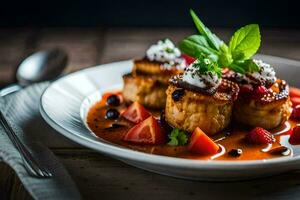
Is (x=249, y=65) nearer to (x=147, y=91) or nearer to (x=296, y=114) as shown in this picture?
(x=296, y=114)

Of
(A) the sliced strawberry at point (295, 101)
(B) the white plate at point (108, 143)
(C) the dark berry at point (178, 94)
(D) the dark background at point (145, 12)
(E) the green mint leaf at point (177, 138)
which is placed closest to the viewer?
(B) the white plate at point (108, 143)

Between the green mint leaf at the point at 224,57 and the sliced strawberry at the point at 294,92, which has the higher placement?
the green mint leaf at the point at 224,57

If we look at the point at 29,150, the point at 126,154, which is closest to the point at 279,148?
the point at 126,154

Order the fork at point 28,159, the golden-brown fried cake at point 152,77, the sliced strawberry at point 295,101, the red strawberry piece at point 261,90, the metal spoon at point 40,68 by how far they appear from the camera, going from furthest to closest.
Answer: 1. the metal spoon at point 40,68
2. the golden-brown fried cake at point 152,77
3. the sliced strawberry at point 295,101
4. the red strawberry piece at point 261,90
5. the fork at point 28,159

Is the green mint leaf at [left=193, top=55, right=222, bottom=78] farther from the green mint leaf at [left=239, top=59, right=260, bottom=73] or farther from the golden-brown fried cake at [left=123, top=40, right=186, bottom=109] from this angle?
the golden-brown fried cake at [left=123, top=40, right=186, bottom=109]

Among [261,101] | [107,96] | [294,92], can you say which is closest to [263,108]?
[261,101]

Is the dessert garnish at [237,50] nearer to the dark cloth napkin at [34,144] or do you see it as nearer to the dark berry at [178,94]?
the dark berry at [178,94]

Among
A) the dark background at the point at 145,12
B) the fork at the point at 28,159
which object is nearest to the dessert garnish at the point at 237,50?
the fork at the point at 28,159
